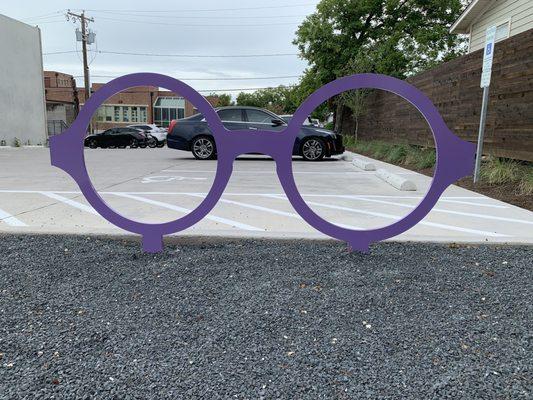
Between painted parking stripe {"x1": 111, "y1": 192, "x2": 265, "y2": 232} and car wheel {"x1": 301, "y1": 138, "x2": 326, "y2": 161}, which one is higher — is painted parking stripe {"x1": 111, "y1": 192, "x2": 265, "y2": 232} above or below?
below

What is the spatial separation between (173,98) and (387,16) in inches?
1103

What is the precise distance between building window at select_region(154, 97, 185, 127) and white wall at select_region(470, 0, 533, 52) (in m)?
36.1

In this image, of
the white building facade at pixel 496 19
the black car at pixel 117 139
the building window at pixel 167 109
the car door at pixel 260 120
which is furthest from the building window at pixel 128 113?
the white building facade at pixel 496 19

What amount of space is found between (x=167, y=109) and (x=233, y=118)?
38631mm

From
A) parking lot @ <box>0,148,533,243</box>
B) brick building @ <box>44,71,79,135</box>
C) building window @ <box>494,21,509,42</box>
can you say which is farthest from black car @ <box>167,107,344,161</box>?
brick building @ <box>44,71,79,135</box>

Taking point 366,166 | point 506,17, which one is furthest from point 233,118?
point 506,17

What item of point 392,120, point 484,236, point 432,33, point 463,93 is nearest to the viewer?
point 484,236

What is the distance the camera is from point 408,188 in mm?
7156

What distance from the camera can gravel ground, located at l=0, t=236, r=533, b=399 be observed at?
5.99 feet

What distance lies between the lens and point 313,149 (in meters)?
12.3

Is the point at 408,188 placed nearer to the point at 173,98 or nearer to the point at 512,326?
the point at 512,326

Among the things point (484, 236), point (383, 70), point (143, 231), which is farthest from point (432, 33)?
point (143, 231)

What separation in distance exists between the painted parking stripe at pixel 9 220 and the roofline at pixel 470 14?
13.9 m

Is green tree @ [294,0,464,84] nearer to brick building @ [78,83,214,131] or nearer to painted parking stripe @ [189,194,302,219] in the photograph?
painted parking stripe @ [189,194,302,219]
